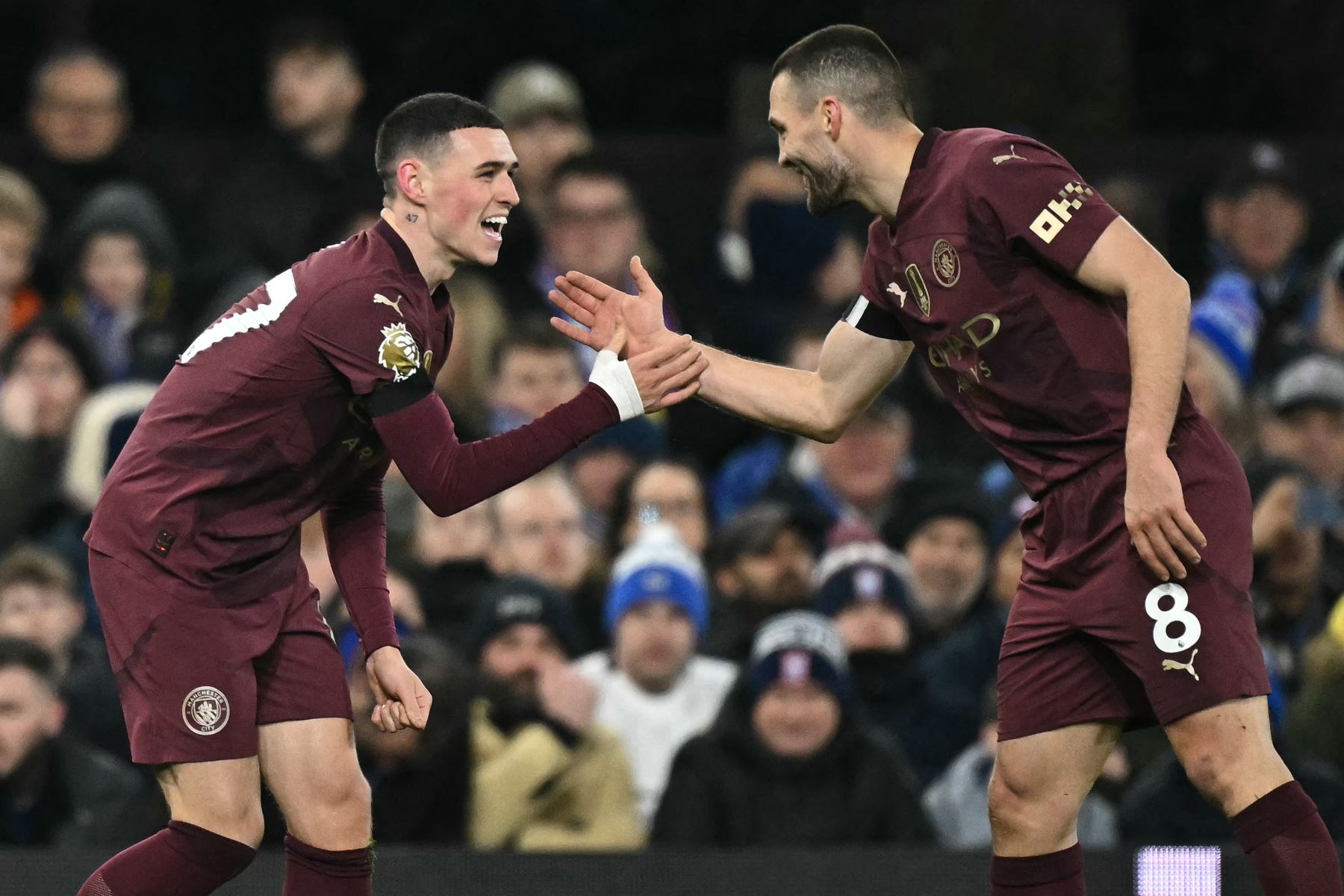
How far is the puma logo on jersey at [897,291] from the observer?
491cm

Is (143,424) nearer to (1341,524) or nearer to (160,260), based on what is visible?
(160,260)

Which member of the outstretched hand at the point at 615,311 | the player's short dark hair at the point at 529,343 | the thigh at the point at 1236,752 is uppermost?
the player's short dark hair at the point at 529,343

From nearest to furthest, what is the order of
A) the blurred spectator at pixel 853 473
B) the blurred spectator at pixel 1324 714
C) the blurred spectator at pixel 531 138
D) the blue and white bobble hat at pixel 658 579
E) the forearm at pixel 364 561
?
the forearm at pixel 364 561 → the blurred spectator at pixel 1324 714 → the blue and white bobble hat at pixel 658 579 → the blurred spectator at pixel 853 473 → the blurred spectator at pixel 531 138

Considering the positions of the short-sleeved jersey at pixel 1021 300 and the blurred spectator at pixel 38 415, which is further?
the blurred spectator at pixel 38 415

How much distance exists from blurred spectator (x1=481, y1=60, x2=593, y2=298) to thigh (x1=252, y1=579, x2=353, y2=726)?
4004 millimetres

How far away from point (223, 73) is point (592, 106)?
1717mm

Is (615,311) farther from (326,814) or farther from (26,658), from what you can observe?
(26,658)

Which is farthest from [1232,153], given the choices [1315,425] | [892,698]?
[892,698]

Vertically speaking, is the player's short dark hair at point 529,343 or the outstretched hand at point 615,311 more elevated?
the player's short dark hair at point 529,343

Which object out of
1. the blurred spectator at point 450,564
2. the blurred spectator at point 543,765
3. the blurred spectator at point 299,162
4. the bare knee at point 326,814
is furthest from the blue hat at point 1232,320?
the bare knee at point 326,814

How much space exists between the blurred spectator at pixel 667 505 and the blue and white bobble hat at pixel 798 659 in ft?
3.21

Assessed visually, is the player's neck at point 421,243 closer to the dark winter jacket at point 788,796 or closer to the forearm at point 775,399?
the forearm at point 775,399

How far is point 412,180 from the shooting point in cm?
486

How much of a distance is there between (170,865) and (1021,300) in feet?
6.91
